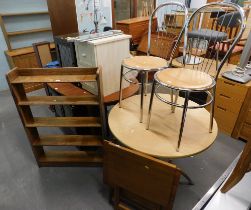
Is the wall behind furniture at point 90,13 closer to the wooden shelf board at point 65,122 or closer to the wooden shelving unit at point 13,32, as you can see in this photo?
the wooden shelving unit at point 13,32

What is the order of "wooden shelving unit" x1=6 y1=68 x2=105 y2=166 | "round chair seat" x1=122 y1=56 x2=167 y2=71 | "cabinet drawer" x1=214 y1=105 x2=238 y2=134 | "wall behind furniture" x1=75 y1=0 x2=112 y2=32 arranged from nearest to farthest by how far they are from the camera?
"round chair seat" x1=122 y1=56 x2=167 y2=71
"wooden shelving unit" x1=6 y1=68 x2=105 y2=166
"cabinet drawer" x1=214 y1=105 x2=238 y2=134
"wall behind furniture" x1=75 y1=0 x2=112 y2=32

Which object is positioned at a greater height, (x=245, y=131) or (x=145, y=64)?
(x=145, y=64)

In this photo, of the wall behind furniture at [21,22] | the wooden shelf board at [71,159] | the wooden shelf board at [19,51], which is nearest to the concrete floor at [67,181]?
the wooden shelf board at [71,159]

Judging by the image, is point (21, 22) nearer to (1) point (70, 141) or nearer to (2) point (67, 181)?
(1) point (70, 141)

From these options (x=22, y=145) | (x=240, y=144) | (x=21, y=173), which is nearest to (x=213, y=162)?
(x=240, y=144)

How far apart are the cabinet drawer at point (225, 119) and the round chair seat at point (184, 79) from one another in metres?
1.20

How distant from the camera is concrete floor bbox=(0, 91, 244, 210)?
1.49 m

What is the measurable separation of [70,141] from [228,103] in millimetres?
1654

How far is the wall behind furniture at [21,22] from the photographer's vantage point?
117 inches

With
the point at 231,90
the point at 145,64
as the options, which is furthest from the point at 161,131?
the point at 231,90

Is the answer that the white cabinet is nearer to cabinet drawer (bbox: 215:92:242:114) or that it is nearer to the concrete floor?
the concrete floor

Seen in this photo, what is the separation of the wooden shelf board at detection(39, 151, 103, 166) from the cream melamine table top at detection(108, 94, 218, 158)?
0.59 metres

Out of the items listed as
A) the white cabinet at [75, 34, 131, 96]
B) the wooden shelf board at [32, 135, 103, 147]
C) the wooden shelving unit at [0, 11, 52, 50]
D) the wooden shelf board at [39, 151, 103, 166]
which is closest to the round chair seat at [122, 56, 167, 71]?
the white cabinet at [75, 34, 131, 96]

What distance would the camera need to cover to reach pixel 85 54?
1.53m
